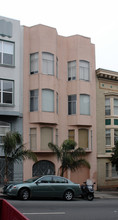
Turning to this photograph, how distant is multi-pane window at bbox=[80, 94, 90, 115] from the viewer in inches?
1054

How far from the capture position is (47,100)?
984 inches

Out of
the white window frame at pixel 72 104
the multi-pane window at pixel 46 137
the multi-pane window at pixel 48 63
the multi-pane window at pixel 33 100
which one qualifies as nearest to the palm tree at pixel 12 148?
the multi-pane window at pixel 46 137

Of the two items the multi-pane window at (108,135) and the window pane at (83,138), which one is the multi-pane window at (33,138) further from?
the multi-pane window at (108,135)

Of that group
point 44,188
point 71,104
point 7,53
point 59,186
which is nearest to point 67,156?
point 59,186

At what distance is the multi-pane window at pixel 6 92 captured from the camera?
76.2 feet

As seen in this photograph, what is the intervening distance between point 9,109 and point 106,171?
10873 mm

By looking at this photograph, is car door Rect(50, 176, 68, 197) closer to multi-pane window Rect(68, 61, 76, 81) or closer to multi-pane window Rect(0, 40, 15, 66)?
multi-pane window Rect(0, 40, 15, 66)

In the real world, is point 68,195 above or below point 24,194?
below

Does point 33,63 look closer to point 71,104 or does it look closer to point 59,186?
point 71,104

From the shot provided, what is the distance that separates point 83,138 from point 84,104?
2.92 m

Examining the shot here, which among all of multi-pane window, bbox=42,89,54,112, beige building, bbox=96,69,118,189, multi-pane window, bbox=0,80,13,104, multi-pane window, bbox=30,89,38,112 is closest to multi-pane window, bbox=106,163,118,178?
beige building, bbox=96,69,118,189

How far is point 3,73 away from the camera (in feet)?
77.1

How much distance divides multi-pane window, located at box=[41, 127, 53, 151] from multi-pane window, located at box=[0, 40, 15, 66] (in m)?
5.77

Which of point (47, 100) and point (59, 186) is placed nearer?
point (59, 186)
